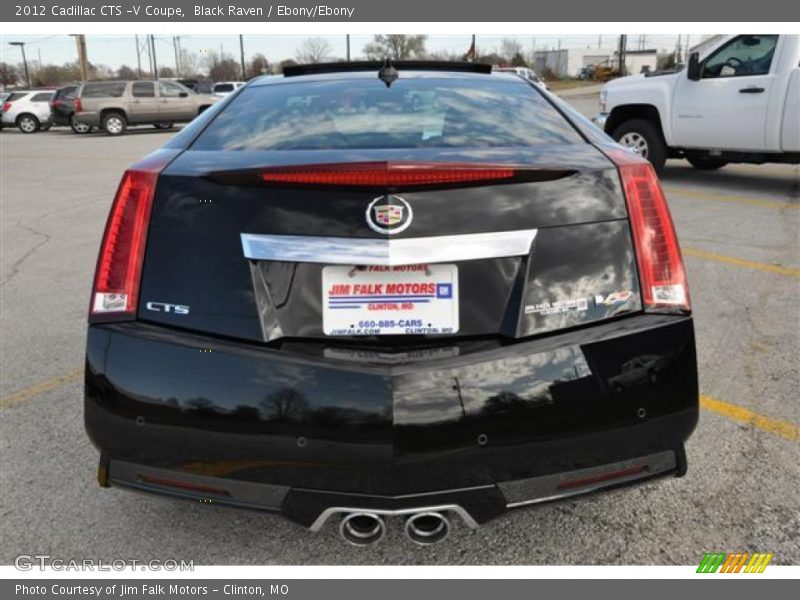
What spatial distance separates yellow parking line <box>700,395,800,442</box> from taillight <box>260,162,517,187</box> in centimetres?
199

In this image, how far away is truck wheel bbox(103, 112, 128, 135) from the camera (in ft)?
85.8

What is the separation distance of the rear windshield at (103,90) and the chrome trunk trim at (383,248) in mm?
27175

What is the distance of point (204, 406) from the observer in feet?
6.58

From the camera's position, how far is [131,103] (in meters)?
26.1

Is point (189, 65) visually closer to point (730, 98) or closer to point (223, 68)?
point (223, 68)

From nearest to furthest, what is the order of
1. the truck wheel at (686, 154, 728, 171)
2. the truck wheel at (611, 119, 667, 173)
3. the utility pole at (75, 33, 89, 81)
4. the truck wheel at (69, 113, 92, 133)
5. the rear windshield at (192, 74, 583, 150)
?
the rear windshield at (192, 74, 583, 150), the truck wheel at (611, 119, 667, 173), the truck wheel at (686, 154, 728, 171), the truck wheel at (69, 113, 92, 133), the utility pole at (75, 33, 89, 81)

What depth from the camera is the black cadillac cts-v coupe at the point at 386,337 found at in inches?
77.1

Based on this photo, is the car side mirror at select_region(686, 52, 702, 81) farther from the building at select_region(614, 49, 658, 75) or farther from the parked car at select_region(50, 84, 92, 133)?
the building at select_region(614, 49, 658, 75)

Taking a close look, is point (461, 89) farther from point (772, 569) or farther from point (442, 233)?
point (772, 569)

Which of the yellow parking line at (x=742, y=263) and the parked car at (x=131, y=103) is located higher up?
the parked car at (x=131, y=103)

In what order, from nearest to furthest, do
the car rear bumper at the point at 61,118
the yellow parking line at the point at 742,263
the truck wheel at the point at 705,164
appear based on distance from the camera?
the yellow parking line at the point at 742,263, the truck wheel at the point at 705,164, the car rear bumper at the point at 61,118

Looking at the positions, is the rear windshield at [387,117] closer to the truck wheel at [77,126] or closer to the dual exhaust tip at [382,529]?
Result: the dual exhaust tip at [382,529]

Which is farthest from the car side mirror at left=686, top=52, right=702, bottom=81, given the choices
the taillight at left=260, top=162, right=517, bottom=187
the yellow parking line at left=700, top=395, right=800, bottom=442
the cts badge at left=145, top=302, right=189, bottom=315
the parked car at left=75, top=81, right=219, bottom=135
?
the parked car at left=75, top=81, right=219, bottom=135

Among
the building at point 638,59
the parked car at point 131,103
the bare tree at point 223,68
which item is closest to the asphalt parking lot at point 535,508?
the parked car at point 131,103
